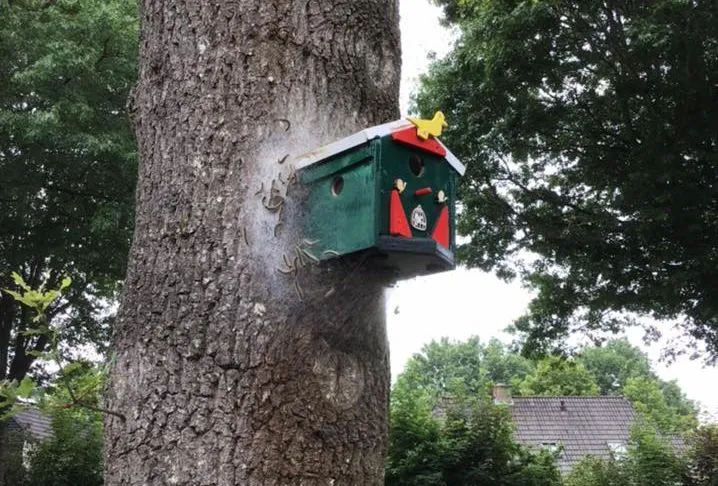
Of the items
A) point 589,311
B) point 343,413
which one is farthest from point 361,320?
point 589,311

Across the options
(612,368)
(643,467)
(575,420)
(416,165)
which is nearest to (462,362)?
(612,368)

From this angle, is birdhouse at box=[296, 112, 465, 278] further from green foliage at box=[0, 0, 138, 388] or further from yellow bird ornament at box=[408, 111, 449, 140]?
green foliage at box=[0, 0, 138, 388]

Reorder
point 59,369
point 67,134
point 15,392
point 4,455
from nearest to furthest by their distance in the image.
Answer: point 15,392, point 59,369, point 67,134, point 4,455

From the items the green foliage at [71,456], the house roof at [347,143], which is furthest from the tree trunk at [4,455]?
the house roof at [347,143]

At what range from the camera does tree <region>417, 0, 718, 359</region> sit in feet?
30.7

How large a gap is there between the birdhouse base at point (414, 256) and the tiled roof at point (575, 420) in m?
22.7

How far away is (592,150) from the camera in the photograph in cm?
1056

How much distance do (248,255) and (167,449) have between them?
432 mm

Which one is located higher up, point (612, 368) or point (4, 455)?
point (612, 368)

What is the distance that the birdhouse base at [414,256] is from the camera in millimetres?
1539

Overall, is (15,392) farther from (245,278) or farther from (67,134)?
(67,134)

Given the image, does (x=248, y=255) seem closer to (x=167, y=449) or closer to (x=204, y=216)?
(x=204, y=216)

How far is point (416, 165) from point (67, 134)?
8.92 metres

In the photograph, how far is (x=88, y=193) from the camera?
1089 cm
